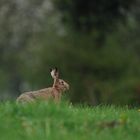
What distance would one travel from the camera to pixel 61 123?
408 inches

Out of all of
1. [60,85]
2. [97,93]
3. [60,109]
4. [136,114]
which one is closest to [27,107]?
[60,109]

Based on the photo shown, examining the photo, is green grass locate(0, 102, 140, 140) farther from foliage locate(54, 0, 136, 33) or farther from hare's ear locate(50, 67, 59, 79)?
foliage locate(54, 0, 136, 33)

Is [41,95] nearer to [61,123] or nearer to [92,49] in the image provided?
[61,123]

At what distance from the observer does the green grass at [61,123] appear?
Result: 32.1ft

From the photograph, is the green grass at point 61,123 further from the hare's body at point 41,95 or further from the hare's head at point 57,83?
the hare's head at point 57,83

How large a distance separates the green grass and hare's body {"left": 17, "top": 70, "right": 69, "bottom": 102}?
1.58 m

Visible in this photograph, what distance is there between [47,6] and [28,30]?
2662 millimetres

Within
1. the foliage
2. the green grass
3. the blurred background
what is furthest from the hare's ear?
the foliage

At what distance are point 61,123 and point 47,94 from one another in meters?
4.04

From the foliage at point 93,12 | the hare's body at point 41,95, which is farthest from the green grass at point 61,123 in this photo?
the foliage at point 93,12

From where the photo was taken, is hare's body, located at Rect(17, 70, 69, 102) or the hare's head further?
the hare's head

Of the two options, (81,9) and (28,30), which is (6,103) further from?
(28,30)

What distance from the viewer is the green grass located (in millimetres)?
9797

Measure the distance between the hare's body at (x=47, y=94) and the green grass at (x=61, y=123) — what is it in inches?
62.3
